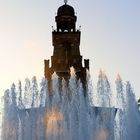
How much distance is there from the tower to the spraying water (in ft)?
20.7

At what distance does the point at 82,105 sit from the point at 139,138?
8.18 meters

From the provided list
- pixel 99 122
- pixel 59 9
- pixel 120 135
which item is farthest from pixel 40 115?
pixel 59 9

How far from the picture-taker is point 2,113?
4025 cm

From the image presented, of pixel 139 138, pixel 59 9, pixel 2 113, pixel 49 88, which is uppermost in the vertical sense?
pixel 59 9

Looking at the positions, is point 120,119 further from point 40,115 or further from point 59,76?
point 59,76

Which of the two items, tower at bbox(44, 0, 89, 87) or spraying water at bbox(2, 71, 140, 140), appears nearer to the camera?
spraying water at bbox(2, 71, 140, 140)

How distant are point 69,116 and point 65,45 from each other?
13816 millimetres

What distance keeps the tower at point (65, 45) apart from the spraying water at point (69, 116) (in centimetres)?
631

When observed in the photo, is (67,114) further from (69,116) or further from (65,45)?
(65,45)

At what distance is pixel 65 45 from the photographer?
2094 inches

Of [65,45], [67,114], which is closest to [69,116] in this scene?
[67,114]

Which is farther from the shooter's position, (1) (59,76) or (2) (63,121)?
(1) (59,76)

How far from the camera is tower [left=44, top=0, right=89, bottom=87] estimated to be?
51438 millimetres

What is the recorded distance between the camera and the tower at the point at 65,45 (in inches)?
2025
